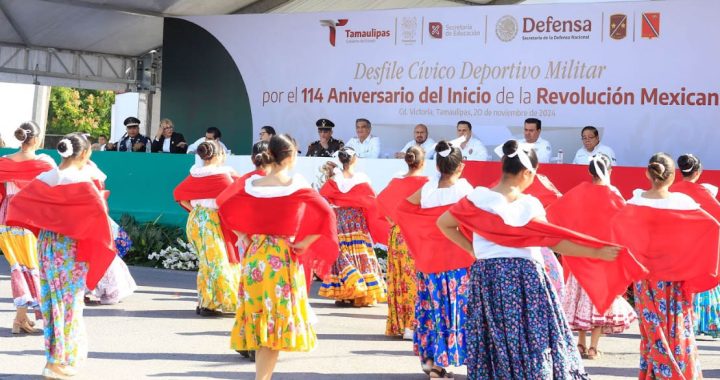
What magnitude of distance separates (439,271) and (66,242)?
2529mm

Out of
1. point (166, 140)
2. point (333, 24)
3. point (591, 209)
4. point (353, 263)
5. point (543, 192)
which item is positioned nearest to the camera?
point (591, 209)

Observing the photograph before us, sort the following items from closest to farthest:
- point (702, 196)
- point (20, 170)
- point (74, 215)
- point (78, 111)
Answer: point (74, 215) → point (702, 196) → point (20, 170) → point (78, 111)

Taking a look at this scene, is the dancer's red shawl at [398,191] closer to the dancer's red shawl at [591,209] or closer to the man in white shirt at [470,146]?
the dancer's red shawl at [591,209]

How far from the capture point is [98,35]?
19672 mm

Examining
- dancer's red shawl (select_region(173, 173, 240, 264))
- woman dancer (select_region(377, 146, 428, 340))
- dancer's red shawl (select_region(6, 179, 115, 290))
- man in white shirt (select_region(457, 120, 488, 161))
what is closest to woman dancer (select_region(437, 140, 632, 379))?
dancer's red shawl (select_region(6, 179, 115, 290))

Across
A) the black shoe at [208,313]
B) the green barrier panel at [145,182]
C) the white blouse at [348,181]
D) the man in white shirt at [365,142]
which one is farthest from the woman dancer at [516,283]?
the man in white shirt at [365,142]

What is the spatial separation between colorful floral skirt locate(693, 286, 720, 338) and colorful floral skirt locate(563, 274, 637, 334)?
35.9 inches

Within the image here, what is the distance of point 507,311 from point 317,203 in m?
1.50

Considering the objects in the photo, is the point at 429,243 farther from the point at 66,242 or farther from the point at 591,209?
the point at 66,242

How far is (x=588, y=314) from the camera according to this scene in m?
8.41

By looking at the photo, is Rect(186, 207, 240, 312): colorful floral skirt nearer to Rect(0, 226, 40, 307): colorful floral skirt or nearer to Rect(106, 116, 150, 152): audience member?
Rect(0, 226, 40, 307): colorful floral skirt

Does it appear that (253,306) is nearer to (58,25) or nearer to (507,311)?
(507,311)

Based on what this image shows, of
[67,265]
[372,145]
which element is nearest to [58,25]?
[372,145]

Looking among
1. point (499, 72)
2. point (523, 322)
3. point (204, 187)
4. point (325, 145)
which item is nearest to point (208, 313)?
point (204, 187)
